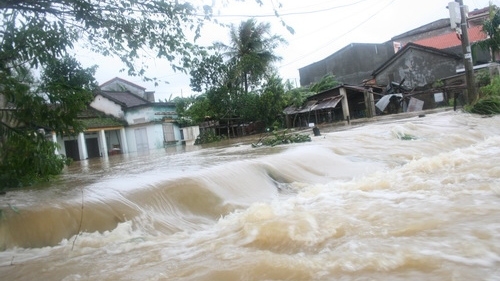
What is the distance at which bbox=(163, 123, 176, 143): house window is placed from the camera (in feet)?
93.6

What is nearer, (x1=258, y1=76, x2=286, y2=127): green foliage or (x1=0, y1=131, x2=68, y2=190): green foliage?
(x1=0, y1=131, x2=68, y2=190): green foliage

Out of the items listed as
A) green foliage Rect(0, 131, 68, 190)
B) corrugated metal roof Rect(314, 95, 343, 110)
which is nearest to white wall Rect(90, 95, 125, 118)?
corrugated metal roof Rect(314, 95, 343, 110)

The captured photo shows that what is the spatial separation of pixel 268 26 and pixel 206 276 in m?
26.5

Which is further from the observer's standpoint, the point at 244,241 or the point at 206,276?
the point at 244,241

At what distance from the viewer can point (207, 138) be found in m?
23.8

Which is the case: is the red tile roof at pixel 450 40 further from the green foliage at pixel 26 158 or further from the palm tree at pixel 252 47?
the green foliage at pixel 26 158

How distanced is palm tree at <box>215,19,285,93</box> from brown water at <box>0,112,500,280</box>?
68.6 feet

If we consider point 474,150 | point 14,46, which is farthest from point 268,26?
point 14,46

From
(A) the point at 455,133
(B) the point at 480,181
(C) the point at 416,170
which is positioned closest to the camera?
(B) the point at 480,181

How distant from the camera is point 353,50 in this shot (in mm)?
37375

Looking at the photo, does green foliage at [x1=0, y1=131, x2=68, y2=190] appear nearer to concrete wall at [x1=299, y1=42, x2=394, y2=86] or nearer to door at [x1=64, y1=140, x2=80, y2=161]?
door at [x1=64, y1=140, x2=80, y2=161]

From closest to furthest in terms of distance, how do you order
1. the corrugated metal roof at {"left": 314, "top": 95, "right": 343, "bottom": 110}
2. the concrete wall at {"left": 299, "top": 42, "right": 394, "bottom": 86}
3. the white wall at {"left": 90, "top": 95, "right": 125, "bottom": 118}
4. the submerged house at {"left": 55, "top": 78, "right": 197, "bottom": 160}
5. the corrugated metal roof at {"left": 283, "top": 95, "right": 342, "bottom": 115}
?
1. the corrugated metal roof at {"left": 314, "top": 95, "right": 343, "bottom": 110}
2. the corrugated metal roof at {"left": 283, "top": 95, "right": 342, "bottom": 115}
3. the submerged house at {"left": 55, "top": 78, "right": 197, "bottom": 160}
4. the white wall at {"left": 90, "top": 95, "right": 125, "bottom": 118}
5. the concrete wall at {"left": 299, "top": 42, "right": 394, "bottom": 86}

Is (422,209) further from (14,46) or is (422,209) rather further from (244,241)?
(14,46)

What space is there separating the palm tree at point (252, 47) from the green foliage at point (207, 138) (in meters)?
4.59
